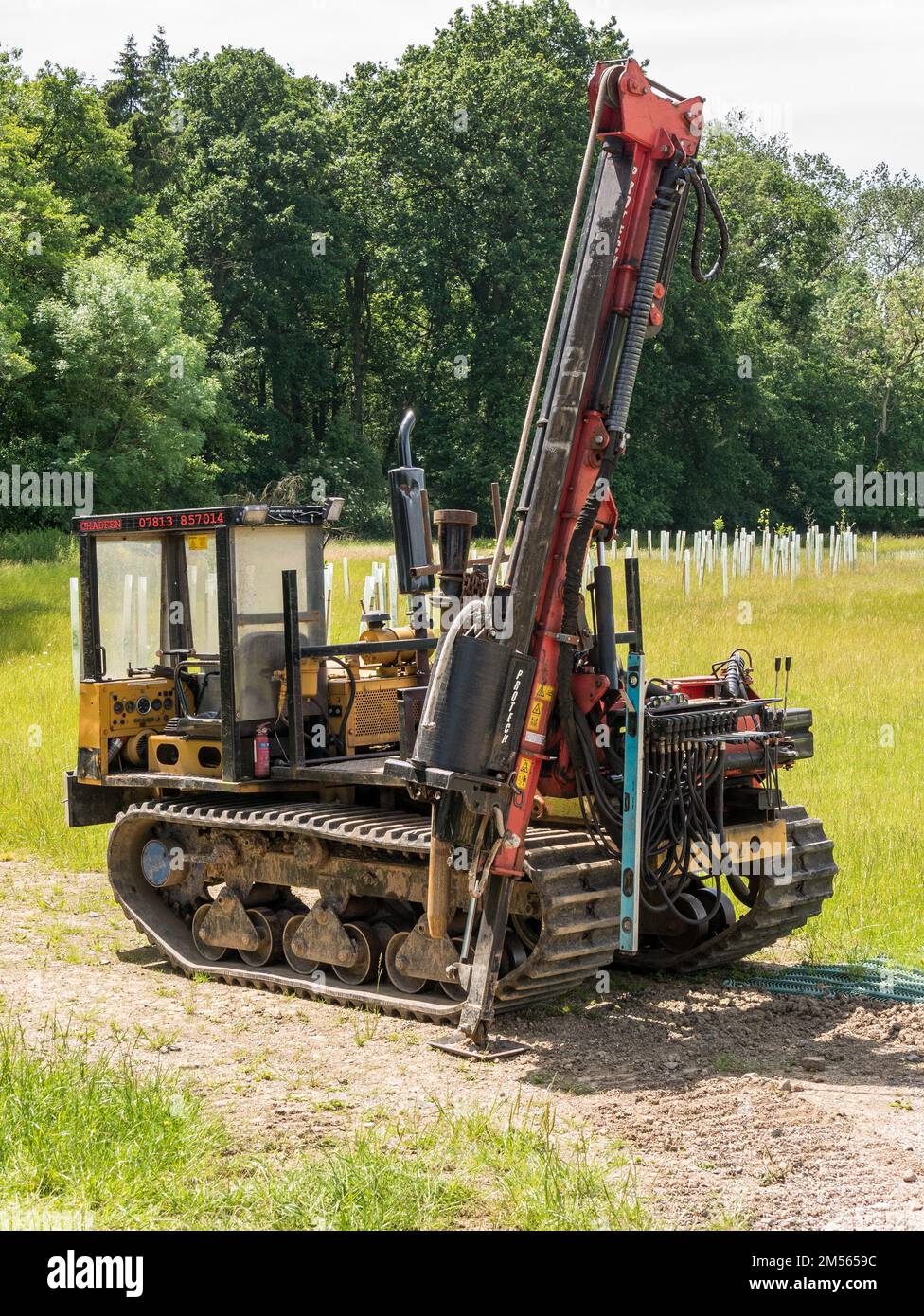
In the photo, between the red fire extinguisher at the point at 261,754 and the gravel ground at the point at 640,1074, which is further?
the red fire extinguisher at the point at 261,754

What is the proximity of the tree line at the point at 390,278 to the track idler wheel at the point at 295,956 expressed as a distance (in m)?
29.5

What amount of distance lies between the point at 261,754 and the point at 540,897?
2.12 meters

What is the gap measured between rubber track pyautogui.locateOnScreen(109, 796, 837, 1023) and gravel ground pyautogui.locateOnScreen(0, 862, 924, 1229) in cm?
14

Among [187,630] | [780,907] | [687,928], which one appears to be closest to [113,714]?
[187,630]

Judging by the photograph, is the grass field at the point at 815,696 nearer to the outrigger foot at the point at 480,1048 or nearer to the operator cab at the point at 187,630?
the outrigger foot at the point at 480,1048

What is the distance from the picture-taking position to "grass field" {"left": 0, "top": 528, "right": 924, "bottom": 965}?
10000 mm

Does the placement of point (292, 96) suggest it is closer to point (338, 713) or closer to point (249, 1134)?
point (338, 713)

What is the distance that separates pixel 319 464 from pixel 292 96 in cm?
1359

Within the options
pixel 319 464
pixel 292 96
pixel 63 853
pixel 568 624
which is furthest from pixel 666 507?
pixel 568 624

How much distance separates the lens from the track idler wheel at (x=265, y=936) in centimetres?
873

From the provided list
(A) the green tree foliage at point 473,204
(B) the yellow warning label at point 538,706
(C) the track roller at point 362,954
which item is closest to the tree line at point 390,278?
(A) the green tree foliage at point 473,204

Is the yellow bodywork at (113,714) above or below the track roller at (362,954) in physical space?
above

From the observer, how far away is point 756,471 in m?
58.2

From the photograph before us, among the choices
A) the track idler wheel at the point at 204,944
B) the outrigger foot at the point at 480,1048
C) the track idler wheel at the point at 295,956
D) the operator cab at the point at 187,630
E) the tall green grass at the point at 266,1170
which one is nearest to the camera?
the tall green grass at the point at 266,1170
